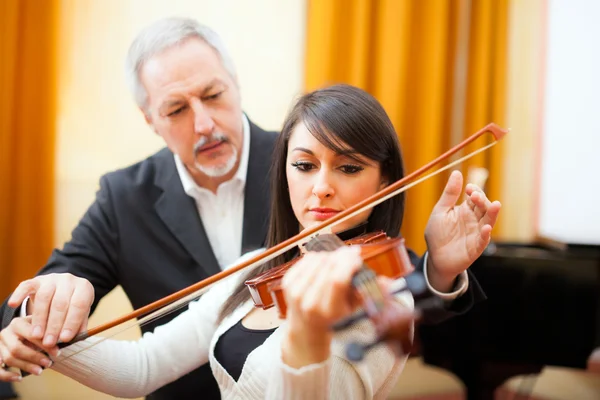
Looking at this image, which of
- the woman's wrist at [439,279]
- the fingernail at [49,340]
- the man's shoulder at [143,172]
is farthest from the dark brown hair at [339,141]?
the man's shoulder at [143,172]

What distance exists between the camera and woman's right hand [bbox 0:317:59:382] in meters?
0.98

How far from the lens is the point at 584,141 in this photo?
2.72m

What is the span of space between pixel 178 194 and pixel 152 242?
0.48 feet

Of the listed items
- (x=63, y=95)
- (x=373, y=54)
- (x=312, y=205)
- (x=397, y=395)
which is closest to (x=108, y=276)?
(x=63, y=95)

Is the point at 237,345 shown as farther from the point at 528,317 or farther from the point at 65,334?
the point at 528,317

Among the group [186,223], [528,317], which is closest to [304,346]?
[186,223]

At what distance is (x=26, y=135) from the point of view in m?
1.53

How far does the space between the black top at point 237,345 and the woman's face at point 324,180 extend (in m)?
0.24

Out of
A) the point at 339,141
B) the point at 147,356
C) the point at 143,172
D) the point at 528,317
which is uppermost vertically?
the point at 339,141

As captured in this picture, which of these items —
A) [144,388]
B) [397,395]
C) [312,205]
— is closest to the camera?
[312,205]

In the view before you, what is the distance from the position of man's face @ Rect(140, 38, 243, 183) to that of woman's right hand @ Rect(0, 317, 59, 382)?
0.63 meters

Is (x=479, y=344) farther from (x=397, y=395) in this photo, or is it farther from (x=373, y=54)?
(x=373, y=54)

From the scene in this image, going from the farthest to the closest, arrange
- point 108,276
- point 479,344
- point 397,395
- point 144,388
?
point 397,395 → point 479,344 → point 108,276 → point 144,388

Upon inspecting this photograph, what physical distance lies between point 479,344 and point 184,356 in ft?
Result: 4.05
